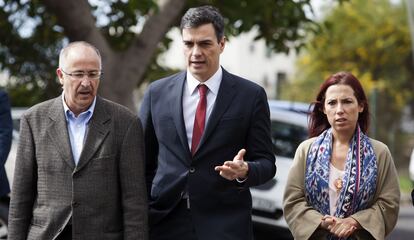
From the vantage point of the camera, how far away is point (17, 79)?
14648 mm

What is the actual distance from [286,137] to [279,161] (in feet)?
2.35

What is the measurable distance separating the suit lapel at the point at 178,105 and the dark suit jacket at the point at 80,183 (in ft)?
0.94

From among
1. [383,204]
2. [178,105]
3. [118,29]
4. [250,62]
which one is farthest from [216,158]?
[250,62]

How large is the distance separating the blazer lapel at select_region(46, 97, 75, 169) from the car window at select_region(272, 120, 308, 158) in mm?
6583

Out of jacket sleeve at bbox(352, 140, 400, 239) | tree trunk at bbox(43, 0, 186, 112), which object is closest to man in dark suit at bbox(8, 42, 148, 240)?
jacket sleeve at bbox(352, 140, 400, 239)

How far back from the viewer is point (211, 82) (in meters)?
4.93

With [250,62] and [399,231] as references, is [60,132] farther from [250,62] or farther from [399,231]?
[250,62]

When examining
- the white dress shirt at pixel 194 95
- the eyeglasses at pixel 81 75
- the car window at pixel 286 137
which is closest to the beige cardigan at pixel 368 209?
the white dress shirt at pixel 194 95

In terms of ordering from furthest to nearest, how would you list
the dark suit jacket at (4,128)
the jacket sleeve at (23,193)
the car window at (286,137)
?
1. the car window at (286,137)
2. the dark suit jacket at (4,128)
3. the jacket sleeve at (23,193)

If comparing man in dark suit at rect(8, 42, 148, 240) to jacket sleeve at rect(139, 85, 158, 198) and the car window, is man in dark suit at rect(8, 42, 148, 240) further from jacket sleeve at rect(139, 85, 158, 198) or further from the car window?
the car window

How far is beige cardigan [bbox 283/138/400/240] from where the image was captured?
472 centimetres

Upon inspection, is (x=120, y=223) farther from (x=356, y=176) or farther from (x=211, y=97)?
(x=356, y=176)

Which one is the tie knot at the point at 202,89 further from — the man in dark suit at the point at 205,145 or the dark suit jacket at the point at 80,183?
the dark suit jacket at the point at 80,183

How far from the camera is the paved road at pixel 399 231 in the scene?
33.4 feet
